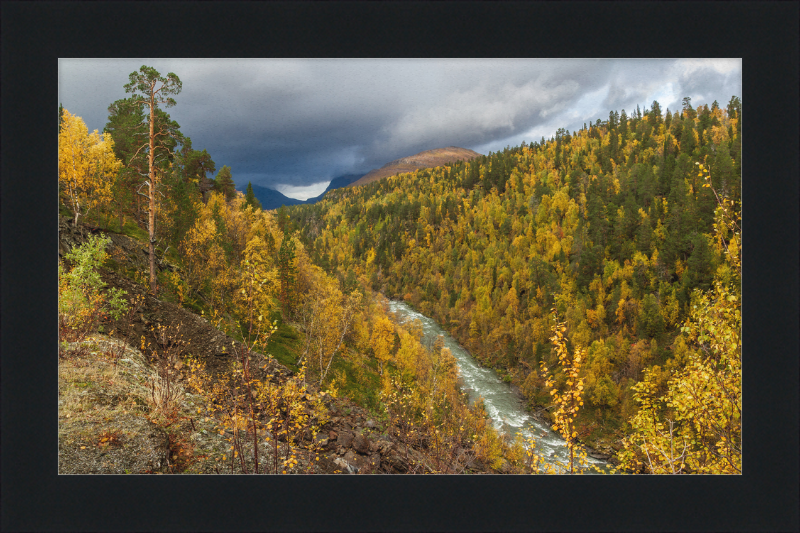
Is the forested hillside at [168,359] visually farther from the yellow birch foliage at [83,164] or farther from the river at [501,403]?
the river at [501,403]

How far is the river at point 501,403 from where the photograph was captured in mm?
23375

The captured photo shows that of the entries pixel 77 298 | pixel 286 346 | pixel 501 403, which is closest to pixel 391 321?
pixel 501 403

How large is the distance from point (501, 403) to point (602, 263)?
29024mm

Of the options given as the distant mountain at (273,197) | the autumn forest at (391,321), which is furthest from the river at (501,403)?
the distant mountain at (273,197)

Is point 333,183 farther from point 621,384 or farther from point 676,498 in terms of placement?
point 621,384

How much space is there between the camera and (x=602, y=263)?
147 feet

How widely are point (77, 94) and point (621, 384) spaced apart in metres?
37.2

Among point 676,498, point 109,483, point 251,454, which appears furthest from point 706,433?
point 109,483

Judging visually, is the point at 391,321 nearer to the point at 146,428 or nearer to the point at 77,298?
the point at 77,298

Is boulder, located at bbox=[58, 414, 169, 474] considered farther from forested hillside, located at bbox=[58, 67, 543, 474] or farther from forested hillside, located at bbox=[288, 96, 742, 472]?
forested hillside, located at bbox=[288, 96, 742, 472]

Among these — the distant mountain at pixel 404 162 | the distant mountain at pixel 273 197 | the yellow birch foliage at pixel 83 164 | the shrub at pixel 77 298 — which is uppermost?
Answer: the distant mountain at pixel 404 162

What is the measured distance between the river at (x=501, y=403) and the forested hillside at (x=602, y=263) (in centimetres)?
193
